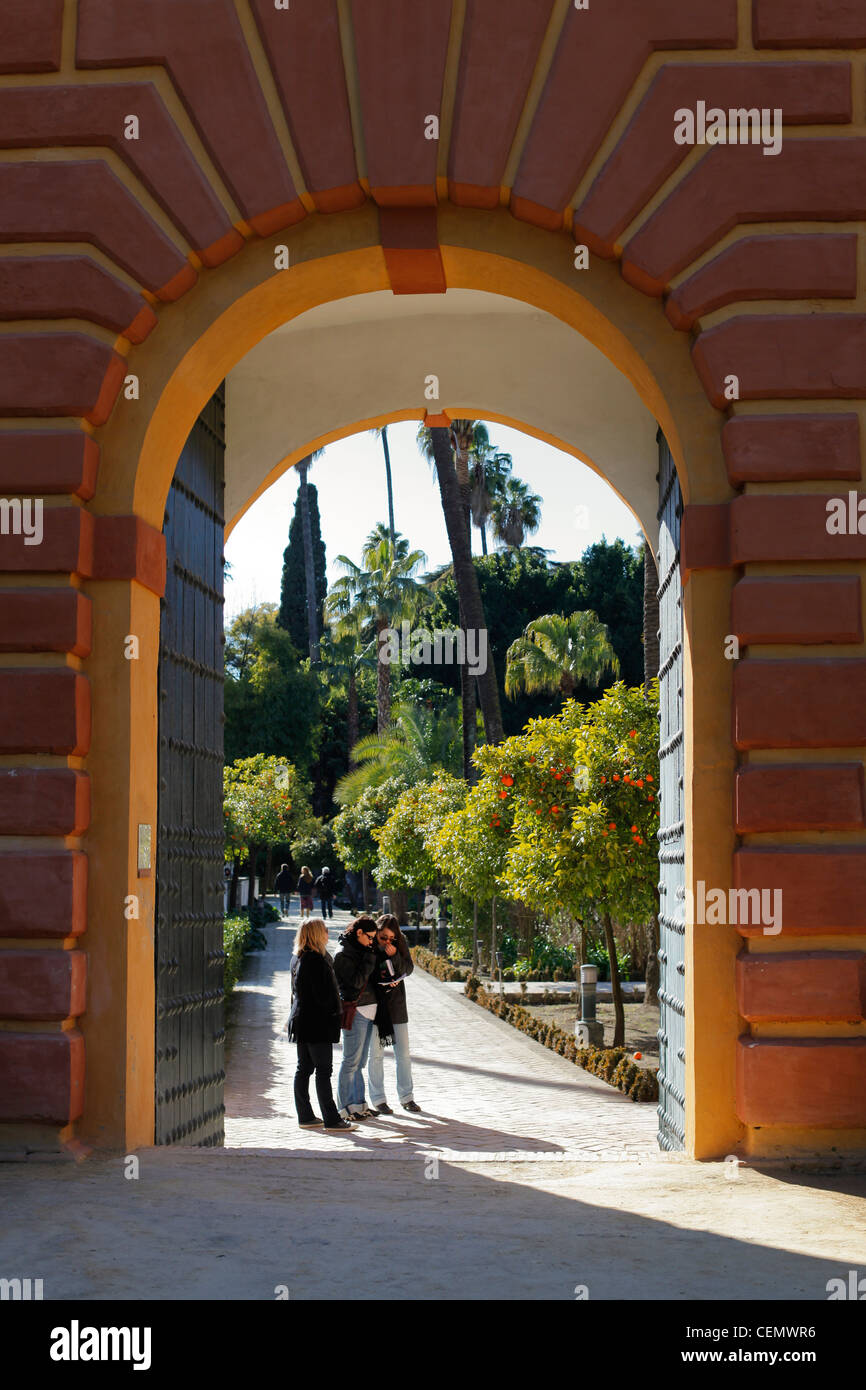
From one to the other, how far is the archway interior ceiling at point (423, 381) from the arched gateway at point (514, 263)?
8.86 feet

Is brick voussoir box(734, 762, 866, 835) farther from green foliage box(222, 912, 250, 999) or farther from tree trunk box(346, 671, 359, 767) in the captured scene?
tree trunk box(346, 671, 359, 767)

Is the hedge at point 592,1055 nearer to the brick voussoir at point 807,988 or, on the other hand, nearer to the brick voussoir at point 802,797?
the brick voussoir at point 807,988

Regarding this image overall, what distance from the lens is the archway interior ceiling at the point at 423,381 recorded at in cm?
929

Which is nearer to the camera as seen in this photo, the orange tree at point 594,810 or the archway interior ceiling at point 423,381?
the archway interior ceiling at point 423,381

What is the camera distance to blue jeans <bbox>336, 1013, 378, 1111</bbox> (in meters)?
10.4

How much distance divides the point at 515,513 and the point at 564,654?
10.8 meters

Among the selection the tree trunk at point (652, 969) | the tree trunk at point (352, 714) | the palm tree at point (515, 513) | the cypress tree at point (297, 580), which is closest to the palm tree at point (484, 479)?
the palm tree at point (515, 513)

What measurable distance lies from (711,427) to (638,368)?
530mm

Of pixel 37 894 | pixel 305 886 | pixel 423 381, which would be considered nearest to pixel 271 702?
pixel 305 886

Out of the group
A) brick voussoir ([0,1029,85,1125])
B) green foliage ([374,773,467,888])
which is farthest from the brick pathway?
green foliage ([374,773,467,888])

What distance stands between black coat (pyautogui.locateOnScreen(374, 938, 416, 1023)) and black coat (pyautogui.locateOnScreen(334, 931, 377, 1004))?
0.61 feet

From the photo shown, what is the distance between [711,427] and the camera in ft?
20.6

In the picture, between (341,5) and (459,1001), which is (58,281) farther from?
(459,1001)

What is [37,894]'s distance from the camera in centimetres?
601
